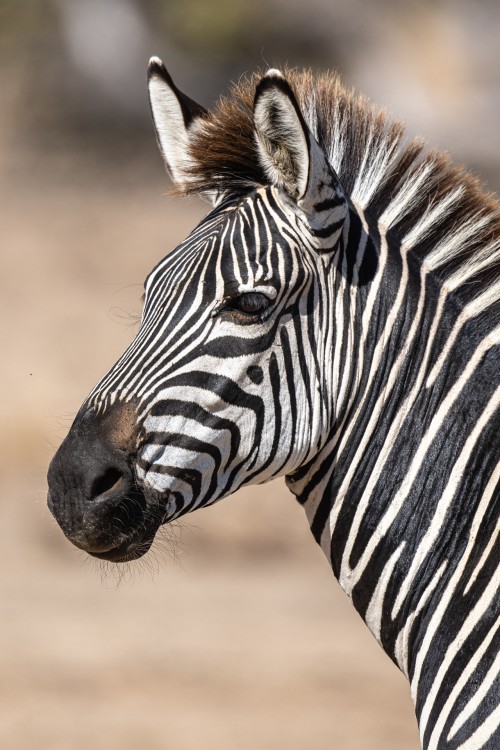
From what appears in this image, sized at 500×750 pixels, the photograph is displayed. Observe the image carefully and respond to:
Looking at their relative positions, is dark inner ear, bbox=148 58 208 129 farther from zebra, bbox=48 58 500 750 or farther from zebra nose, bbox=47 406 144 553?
zebra nose, bbox=47 406 144 553

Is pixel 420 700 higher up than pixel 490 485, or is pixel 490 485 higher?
pixel 490 485

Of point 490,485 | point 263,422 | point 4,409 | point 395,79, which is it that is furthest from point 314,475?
point 395,79

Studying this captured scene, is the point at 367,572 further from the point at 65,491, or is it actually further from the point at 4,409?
the point at 4,409

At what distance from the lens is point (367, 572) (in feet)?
14.5

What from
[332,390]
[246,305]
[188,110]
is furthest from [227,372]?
[188,110]

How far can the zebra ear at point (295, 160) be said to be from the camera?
4.15 meters

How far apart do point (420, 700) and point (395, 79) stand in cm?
2516

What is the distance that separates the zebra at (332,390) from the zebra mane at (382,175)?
0.01 m

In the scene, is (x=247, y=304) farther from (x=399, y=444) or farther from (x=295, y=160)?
(x=399, y=444)

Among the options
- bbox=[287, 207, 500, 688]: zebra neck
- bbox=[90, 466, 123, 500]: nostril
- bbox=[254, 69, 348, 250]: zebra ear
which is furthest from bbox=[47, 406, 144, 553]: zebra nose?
bbox=[254, 69, 348, 250]: zebra ear

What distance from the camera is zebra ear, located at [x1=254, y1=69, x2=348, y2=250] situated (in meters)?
4.15

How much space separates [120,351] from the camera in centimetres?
1864

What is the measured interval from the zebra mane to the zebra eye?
1.97 feet

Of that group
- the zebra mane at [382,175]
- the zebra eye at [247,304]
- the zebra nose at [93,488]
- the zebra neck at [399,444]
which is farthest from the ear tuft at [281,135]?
the zebra nose at [93,488]
